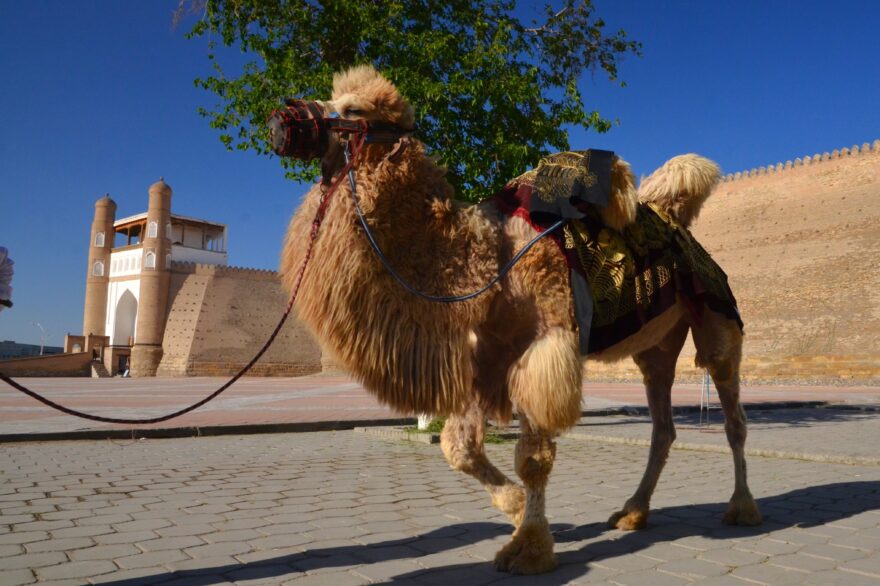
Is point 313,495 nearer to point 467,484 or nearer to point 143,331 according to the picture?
point 467,484

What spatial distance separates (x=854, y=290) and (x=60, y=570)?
45526mm

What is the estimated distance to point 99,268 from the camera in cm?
5891

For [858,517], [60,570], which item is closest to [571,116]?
[858,517]

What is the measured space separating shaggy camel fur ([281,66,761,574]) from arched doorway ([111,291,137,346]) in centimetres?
5816

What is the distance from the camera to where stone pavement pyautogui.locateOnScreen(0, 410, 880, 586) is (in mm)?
3066

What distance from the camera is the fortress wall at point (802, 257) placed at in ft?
129

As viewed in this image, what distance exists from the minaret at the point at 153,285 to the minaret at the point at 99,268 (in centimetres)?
649

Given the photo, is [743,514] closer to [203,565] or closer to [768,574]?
[768,574]

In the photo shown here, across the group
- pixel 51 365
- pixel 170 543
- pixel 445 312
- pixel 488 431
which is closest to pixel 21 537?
pixel 170 543

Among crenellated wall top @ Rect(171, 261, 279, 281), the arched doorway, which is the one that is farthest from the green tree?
the arched doorway

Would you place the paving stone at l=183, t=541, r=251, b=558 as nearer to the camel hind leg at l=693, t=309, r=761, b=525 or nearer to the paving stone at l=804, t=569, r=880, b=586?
the paving stone at l=804, t=569, r=880, b=586

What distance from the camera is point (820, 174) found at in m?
45.0

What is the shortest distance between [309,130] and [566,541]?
95.7 inches

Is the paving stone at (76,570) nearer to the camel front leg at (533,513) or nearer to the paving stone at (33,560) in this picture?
the paving stone at (33,560)
